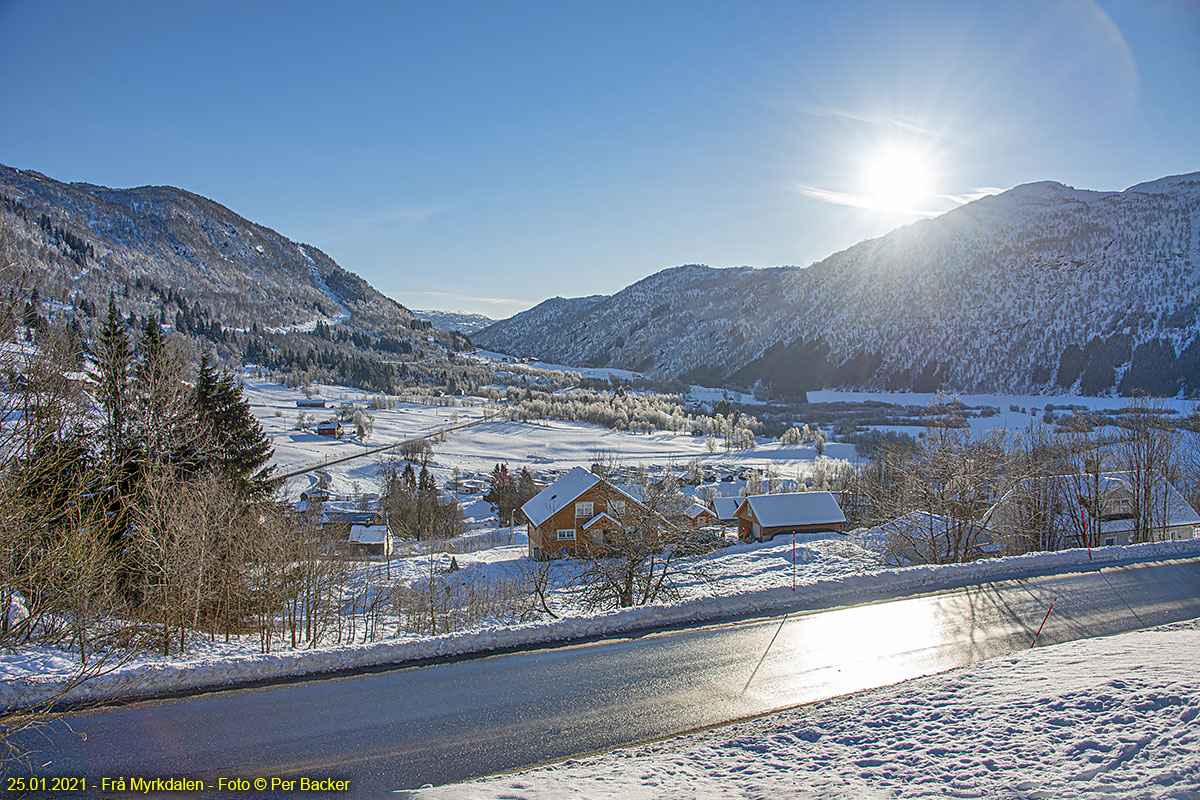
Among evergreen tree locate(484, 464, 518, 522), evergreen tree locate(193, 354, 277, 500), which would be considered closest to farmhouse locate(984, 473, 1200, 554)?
evergreen tree locate(193, 354, 277, 500)

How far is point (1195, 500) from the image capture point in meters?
39.8

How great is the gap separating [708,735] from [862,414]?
176174mm

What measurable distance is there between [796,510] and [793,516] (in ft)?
2.26

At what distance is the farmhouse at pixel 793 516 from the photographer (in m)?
49.8

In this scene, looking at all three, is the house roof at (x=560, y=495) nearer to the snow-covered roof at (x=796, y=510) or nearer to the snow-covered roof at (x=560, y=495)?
Result: the snow-covered roof at (x=560, y=495)

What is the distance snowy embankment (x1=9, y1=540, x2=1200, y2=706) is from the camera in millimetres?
8414

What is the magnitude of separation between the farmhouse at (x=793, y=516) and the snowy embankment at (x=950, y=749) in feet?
138

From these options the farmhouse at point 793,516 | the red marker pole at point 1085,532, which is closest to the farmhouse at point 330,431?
the farmhouse at point 793,516

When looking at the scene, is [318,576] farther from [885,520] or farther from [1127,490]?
[1127,490]

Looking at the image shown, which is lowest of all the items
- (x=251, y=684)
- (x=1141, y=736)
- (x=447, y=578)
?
(x=447, y=578)

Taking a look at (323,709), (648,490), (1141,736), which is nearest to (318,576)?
(648,490)

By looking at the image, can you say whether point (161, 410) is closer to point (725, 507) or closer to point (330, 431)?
point (725, 507)

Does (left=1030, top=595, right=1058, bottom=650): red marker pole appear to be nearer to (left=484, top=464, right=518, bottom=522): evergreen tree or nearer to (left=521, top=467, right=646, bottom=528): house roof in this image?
(left=521, top=467, right=646, bottom=528): house roof

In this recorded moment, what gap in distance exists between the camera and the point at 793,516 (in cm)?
5016
